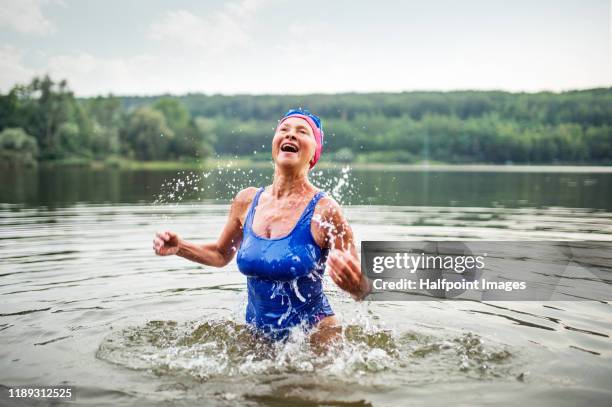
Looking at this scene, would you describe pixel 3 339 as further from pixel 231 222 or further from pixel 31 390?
pixel 231 222

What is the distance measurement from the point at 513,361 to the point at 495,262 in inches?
212

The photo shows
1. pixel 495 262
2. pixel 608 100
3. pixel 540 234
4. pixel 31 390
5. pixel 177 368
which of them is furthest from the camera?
pixel 608 100

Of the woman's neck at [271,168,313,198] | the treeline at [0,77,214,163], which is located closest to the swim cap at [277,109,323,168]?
the woman's neck at [271,168,313,198]

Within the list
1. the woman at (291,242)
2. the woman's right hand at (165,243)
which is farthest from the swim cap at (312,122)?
the woman's right hand at (165,243)

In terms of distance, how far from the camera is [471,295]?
27.7 ft

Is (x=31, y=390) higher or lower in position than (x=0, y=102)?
lower

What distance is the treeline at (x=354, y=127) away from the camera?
11244 centimetres

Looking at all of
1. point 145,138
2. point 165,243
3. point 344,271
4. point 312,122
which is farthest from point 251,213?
point 145,138

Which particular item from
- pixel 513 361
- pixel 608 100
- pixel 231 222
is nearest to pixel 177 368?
pixel 231 222

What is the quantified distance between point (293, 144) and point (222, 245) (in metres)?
1.52

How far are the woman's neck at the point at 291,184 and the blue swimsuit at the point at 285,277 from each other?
0.63ft

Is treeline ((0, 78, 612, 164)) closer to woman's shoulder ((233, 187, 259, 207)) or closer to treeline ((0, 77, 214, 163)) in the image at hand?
treeline ((0, 77, 214, 163))

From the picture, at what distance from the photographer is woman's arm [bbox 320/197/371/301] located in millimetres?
4699

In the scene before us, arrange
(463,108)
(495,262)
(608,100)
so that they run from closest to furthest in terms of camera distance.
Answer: (495,262) → (608,100) → (463,108)
